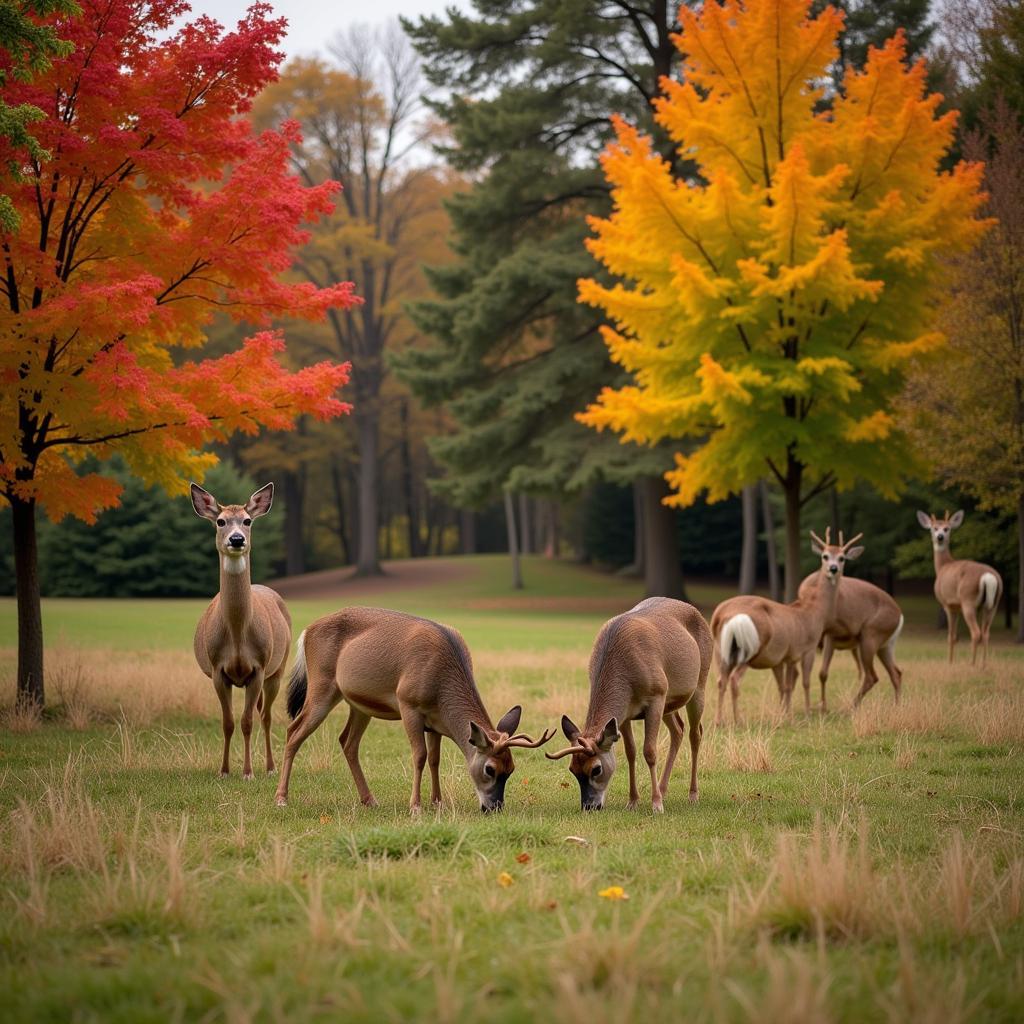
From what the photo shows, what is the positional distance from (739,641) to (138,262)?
728 cm

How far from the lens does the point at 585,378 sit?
3042cm

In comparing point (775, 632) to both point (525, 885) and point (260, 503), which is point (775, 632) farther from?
point (525, 885)

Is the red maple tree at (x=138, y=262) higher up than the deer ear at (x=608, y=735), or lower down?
higher up

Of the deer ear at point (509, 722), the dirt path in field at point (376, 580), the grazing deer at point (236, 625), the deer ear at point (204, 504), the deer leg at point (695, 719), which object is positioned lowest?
the dirt path in field at point (376, 580)

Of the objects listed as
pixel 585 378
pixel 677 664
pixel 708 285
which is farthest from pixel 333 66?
pixel 677 664

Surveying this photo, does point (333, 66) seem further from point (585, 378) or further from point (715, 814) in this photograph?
point (715, 814)

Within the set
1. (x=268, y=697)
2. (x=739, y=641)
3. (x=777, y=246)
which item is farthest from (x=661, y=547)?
(x=268, y=697)

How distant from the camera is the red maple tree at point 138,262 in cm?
1059

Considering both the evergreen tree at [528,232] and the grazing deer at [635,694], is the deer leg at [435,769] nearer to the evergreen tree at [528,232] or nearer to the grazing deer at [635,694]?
the grazing deer at [635,694]

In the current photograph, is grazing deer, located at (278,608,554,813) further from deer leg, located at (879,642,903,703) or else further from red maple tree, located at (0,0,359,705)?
deer leg, located at (879,642,903,703)

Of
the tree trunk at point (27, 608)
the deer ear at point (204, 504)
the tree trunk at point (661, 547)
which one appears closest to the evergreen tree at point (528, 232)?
the tree trunk at point (661, 547)

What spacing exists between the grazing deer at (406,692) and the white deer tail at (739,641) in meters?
4.37

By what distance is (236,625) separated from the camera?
8.95 metres

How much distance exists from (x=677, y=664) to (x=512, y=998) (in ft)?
13.9
